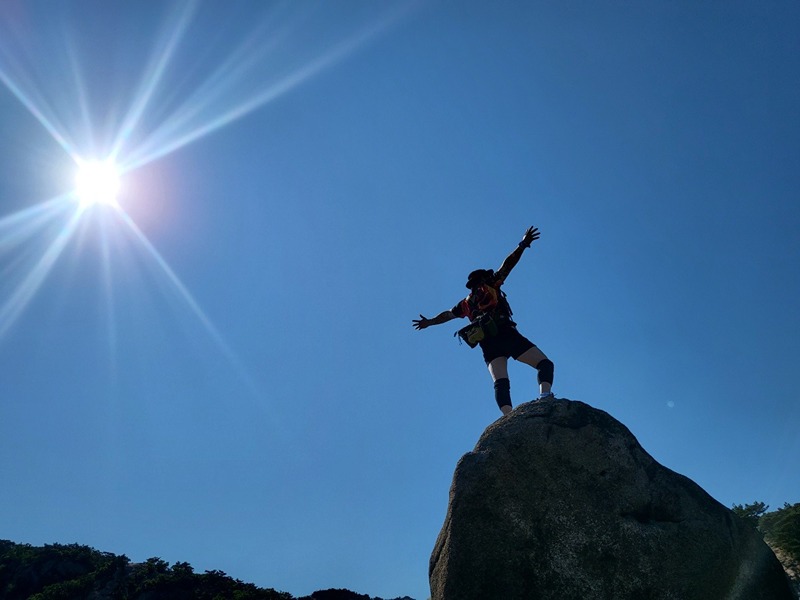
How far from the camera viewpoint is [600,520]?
6.63m

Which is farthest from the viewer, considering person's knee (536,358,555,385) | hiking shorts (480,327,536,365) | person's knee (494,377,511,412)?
hiking shorts (480,327,536,365)

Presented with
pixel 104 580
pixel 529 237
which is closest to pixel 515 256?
pixel 529 237

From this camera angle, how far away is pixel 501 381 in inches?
379

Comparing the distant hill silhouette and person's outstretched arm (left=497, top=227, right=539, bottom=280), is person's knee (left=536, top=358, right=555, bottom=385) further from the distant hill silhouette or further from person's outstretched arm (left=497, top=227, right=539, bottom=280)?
the distant hill silhouette

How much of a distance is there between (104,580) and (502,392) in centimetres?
2715

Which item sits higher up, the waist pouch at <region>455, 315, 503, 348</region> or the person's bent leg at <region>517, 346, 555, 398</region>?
the waist pouch at <region>455, 315, 503, 348</region>

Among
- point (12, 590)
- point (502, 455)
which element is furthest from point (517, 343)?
point (12, 590)

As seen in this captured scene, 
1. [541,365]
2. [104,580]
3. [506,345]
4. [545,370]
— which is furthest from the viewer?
[104,580]

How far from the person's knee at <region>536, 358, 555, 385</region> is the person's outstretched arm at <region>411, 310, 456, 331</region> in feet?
8.30

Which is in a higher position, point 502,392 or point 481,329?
point 481,329

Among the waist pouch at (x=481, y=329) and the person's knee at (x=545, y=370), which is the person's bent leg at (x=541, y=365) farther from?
the waist pouch at (x=481, y=329)

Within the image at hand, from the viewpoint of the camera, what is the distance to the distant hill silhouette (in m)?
23.8

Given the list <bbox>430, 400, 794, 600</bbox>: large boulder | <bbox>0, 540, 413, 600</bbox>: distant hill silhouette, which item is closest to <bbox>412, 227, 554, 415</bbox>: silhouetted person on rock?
<bbox>430, 400, 794, 600</bbox>: large boulder

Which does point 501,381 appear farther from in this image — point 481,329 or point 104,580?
point 104,580
